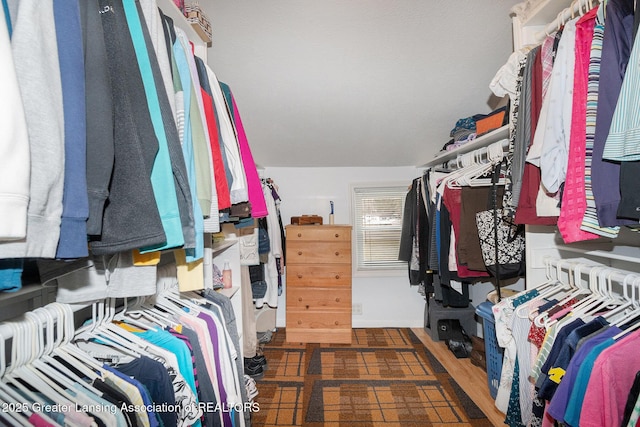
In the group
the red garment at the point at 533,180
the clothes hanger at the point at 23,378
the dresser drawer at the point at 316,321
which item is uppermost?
the red garment at the point at 533,180

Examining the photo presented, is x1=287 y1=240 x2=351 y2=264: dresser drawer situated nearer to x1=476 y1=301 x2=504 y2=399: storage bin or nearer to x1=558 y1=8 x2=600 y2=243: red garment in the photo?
x1=476 y1=301 x2=504 y2=399: storage bin

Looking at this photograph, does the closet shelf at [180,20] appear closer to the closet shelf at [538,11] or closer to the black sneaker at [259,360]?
the closet shelf at [538,11]

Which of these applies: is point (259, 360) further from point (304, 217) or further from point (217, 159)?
point (217, 159)

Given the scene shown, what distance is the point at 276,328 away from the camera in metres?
3.30

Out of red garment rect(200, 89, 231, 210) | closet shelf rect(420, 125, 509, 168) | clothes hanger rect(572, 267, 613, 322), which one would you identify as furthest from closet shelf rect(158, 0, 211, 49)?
clothes hanger rect(572, 267, 613, 322)

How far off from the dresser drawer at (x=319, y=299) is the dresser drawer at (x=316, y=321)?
0.05 meters

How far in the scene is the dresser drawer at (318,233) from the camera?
115 inches

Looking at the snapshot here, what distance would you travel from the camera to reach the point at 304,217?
120 inches

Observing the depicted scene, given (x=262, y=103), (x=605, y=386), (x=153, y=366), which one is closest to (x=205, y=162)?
(x=153, y=366)

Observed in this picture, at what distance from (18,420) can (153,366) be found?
0.28 meters

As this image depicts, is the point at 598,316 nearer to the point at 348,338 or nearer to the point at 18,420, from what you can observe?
the point at 18,420

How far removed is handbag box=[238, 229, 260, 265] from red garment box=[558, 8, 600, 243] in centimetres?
187

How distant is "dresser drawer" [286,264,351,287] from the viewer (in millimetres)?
2914

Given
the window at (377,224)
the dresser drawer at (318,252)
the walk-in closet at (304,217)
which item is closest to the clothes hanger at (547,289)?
→ the walk-in closet at (304,217)
